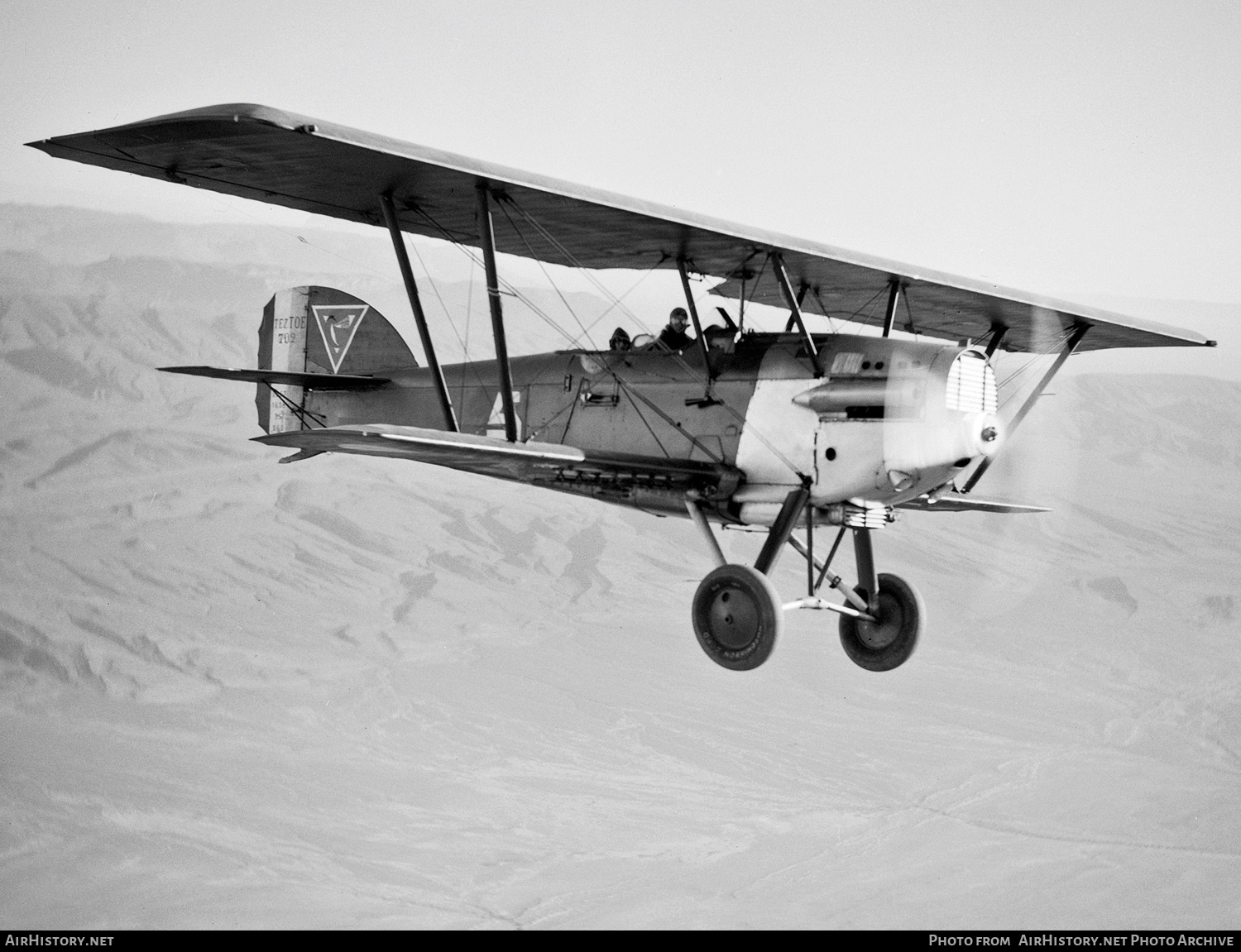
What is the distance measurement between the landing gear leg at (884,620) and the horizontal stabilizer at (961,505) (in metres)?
0.66

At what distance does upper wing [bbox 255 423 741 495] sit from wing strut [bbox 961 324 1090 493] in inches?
112

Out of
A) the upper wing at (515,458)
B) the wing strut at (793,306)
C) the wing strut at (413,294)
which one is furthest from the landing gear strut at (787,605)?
the wing strut at (413,294)

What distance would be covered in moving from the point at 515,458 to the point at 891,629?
4.41 meters

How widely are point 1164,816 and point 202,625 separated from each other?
8965cm

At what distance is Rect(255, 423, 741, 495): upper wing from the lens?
10391 millimetres

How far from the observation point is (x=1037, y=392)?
14336 mm

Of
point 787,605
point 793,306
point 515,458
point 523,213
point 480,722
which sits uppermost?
point 523,213

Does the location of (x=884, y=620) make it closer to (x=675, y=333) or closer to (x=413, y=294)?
(x=675, y=333)

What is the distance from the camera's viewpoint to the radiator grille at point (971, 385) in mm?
11320

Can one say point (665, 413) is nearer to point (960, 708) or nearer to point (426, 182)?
point (426, 182)

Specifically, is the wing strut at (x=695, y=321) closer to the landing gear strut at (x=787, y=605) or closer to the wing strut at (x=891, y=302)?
the landing gear strut at (x=787, y=605)

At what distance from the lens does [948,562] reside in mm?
138750

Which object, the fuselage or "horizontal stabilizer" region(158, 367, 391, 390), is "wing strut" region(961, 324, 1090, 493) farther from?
"horizontal stabilizer" region(158, 367, 391, 390)

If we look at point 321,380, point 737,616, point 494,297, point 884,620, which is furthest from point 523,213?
point 884,620
